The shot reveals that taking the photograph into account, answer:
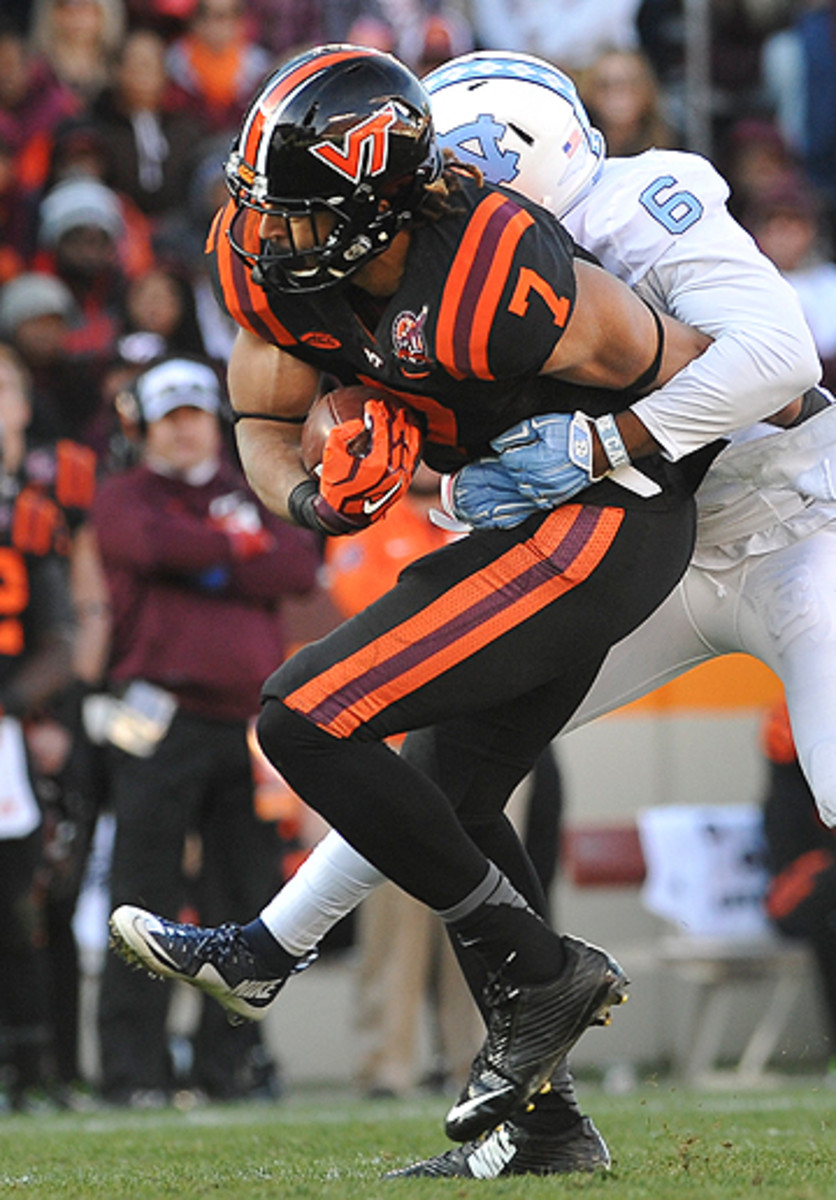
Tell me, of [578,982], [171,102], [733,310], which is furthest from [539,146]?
[171,102]

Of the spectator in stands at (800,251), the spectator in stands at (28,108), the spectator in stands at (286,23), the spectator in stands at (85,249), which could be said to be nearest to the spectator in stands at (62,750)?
the spectator in stands at (85,249)

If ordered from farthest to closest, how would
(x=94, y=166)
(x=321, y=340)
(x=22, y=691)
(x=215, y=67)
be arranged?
(x=215, y=67), (x=94, y=166), (x=22, y=691), (x=321, y=340)

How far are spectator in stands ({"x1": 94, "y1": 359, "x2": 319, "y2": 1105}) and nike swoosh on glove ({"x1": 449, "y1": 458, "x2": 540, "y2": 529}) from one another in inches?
108

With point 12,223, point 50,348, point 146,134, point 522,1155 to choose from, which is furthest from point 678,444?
point 146,134

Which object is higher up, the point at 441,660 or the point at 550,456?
the point at 550,456

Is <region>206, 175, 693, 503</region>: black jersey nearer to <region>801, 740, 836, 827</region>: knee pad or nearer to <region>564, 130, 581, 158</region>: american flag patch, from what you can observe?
<region>564, 130, 581, 158</region>: american flag patch

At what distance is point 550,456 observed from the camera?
3.30 meters

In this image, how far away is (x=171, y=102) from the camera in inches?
376

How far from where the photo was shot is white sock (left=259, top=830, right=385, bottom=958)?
139 inches

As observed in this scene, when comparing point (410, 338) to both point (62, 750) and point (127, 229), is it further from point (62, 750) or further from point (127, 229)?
point (127, 229)

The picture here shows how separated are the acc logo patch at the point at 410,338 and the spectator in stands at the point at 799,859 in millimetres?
4062

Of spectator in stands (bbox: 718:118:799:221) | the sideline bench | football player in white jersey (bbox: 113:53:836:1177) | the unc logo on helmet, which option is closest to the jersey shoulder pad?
football player in white jersey (bbox: 113:53:836:1177)

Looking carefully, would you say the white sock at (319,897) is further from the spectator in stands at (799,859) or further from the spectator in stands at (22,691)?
the spectator in stands at (799,859)

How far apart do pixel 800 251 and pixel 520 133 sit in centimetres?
470
